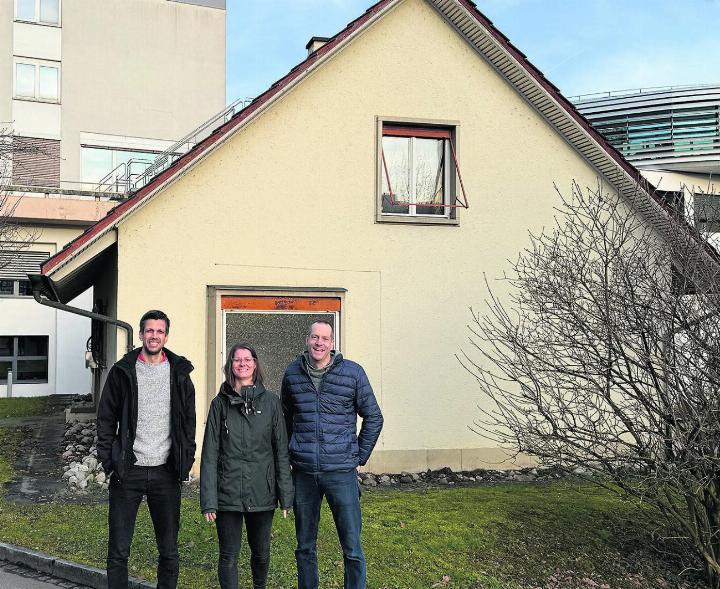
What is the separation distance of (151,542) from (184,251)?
4.46 meters

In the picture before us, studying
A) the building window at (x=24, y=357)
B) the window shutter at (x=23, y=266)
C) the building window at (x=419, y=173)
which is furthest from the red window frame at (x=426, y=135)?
the building window at (x=24, y=357)

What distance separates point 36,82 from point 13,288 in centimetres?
790

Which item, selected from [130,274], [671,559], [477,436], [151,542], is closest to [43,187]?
[130,274]

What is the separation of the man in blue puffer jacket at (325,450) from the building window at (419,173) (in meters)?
6.18

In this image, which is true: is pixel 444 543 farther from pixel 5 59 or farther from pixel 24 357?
pixel 5 59

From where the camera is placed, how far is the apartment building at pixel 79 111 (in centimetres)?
2861

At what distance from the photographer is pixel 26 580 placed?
22.5 feet

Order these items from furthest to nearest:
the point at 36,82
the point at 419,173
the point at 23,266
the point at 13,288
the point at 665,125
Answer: the point at 665,125
the point at 36,82
the point at 13,288
the point at 23,266
the point at 419,173

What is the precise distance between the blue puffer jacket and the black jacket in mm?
700

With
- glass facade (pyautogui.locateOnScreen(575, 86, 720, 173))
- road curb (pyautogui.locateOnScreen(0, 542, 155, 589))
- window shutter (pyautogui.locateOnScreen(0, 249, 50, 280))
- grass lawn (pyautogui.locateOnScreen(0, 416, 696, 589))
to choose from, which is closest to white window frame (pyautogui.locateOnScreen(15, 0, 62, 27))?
window shutter (pyautogui.locateOnScreen(0, 249, 50, 280))

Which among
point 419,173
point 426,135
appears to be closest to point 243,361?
point 419,173

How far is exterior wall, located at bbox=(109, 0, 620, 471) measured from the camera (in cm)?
1090

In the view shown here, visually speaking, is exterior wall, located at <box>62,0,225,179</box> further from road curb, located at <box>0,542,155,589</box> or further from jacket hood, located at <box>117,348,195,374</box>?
jacket hood, located at <box>117,348,195,374</box>

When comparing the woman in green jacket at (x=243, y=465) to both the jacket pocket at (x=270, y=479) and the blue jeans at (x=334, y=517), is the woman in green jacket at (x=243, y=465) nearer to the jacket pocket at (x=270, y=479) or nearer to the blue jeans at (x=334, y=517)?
the jacket pocket at (x=270, y=479)
